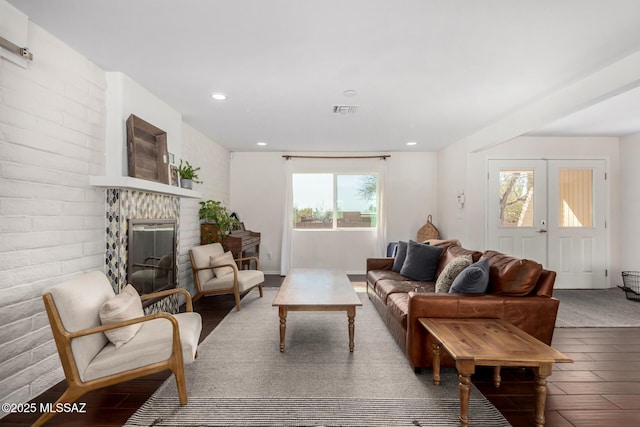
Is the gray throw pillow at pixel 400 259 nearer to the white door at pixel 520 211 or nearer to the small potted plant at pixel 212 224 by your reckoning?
the white door at pixel 520 211

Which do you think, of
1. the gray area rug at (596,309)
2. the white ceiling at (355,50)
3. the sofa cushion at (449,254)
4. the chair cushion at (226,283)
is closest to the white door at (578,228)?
the gray area rug at (596,309)

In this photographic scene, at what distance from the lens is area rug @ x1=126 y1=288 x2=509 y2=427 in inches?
74.5

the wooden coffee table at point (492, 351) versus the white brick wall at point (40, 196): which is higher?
the white brick wall at point (40, 196)

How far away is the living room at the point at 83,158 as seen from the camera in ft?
6.47

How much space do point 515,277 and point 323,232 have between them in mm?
4094

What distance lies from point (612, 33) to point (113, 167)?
3.97 meters

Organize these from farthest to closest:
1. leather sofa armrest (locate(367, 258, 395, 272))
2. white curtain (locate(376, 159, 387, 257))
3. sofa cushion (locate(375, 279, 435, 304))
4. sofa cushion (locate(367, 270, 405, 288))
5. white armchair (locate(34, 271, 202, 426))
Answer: white curtain (locate(376, 159, 387, 257)) → leather sofa armrest (locate(367, 258, 395, 272)) → sofa cushion (locate(367, 270, 405, 288)) → sofa cushion (locate(375, 279, 435, 304)) → white armchair (locate(34, 271, 202, 426))

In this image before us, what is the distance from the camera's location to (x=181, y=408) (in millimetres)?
1990

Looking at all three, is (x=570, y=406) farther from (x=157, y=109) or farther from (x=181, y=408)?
(x=157, y=109)

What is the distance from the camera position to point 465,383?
1752 millimetres

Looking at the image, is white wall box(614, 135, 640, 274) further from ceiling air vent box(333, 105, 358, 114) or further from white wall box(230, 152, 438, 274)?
ceiling air vent box(333, 105, 358, 114)

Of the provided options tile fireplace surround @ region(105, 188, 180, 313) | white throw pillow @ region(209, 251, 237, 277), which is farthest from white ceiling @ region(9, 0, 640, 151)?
white throw pillow @ region(209, 251, 237, 277)

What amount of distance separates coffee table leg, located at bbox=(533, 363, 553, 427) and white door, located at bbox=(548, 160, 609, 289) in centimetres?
424

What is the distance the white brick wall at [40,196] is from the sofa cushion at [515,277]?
334 cm
